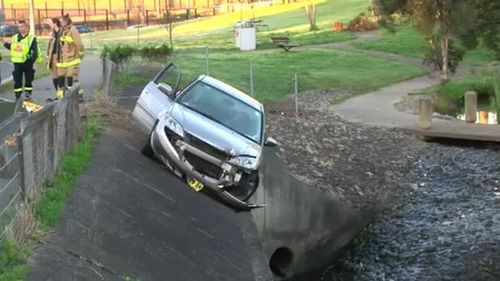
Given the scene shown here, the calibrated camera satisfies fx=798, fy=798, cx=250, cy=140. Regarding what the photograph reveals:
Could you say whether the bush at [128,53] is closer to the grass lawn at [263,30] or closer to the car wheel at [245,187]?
the car wheel at [245,187]

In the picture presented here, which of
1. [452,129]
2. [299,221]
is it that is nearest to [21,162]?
[299,221]

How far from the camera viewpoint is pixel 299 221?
44.2 ft

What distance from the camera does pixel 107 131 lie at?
43.0ft

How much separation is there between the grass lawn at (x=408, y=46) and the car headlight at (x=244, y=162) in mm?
27999

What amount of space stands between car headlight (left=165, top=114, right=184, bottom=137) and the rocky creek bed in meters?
3.61

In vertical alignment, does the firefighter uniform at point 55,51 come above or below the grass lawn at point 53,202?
above

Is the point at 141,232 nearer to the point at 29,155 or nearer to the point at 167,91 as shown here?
the point at 29,155

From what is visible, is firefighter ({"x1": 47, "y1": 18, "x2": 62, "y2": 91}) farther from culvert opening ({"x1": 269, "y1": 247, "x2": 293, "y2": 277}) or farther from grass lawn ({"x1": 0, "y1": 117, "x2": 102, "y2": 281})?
culvert opening ({"x1": 269, "y1": 247, "x2": 293, "y2": 277})

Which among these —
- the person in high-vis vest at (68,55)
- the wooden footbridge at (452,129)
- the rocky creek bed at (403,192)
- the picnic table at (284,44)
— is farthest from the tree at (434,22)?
the person in high-vis vest at (68,55)

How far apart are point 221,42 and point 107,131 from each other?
32.9m

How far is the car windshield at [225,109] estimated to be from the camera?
11.7 meters

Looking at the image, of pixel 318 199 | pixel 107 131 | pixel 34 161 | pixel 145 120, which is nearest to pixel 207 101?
pixel 145 120

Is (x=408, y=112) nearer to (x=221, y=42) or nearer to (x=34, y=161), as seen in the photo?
(x=34, y=161)

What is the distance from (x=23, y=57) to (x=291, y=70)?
52.7 feet
